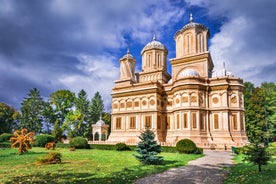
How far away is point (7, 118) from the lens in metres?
46.2

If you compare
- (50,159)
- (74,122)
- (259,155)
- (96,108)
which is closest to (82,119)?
(74,122)

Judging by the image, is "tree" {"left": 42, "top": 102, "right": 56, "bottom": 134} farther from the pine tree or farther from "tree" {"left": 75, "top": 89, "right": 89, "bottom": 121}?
the pine tree

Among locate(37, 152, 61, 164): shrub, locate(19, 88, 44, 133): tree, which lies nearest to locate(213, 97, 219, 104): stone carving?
locate(37, 152, 61, 164): shrub

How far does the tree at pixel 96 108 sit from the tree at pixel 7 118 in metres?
16.9

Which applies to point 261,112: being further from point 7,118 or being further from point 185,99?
point 7,118

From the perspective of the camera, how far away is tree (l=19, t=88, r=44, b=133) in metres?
42.9

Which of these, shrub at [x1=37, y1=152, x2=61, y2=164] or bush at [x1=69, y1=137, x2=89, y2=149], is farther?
bush at [x1=69, y1=137, x2=89, y2=149]

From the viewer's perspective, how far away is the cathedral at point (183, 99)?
2670 centimetres

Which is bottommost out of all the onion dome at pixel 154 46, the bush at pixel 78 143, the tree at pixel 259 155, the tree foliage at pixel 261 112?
the bush at pixel 78 143

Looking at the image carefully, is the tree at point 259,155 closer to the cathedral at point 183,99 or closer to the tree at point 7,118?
the cathedral at point 183,99

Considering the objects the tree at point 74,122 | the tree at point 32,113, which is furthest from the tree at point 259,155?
the tree at point 32,113

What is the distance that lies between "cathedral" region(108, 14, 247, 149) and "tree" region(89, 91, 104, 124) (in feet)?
40.6

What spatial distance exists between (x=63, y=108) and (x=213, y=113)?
93.4ft

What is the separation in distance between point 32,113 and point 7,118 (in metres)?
7.67
